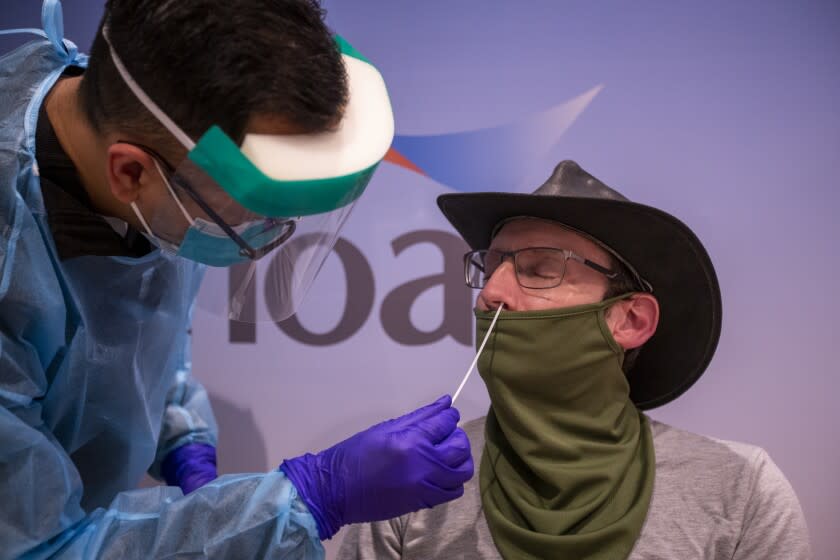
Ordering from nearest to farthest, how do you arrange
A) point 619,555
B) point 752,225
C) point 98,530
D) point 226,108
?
point 226,108 → point 98,530 → point 619,555 → point 752,225

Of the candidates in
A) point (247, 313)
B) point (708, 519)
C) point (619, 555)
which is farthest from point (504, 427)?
point (247, 313)

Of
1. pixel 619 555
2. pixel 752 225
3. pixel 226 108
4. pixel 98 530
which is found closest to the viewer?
pixel 226 108

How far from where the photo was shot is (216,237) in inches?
51.5

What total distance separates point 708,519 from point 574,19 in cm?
121

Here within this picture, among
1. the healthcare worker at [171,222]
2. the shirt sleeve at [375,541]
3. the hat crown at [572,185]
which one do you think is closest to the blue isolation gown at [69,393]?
the healthcare worker at [171,222]

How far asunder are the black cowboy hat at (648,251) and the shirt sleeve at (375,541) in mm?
607

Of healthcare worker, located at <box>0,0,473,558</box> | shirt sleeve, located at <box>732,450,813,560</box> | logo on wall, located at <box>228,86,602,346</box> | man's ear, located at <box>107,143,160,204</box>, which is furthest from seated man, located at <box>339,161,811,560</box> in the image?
man's ear, located at <box>107,143,160,204</box>

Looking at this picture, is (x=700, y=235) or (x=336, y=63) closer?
(x=336, y=63)

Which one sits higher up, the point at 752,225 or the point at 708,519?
the point at 752,225

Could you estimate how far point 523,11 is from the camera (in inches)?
78.3

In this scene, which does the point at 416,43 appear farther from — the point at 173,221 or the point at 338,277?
the point at 173,221

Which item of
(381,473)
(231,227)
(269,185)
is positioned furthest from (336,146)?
(381,473)

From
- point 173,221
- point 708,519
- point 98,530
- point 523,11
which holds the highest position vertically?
point 523,11

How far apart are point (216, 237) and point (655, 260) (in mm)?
873
